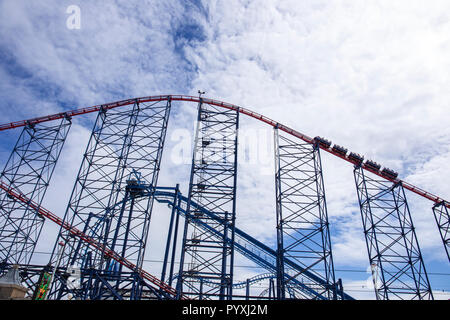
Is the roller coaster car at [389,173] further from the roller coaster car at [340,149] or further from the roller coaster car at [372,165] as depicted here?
the roller coaster car at [340,149]

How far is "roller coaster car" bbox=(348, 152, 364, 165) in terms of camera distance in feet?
66.0

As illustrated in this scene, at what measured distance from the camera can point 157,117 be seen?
1897 centimetres

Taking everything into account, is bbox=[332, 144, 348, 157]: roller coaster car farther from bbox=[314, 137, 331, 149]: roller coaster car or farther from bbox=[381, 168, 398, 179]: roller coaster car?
bbox=[381, 168, 398, 179]: roller coaster car

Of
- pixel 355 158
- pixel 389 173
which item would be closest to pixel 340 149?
pixel 355 158

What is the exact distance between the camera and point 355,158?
→ 20203 millimetres

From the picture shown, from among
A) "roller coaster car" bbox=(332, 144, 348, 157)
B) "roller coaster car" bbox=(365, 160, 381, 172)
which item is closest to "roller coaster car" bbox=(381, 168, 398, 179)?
"roller coaster car" bbox=(365, 160, 381, 172)

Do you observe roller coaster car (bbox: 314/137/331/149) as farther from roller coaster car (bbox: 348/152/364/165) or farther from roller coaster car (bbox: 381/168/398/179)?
roller coaster car (bbox: 381/168/398/179)

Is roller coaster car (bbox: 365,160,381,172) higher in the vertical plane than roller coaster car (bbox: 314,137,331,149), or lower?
lower

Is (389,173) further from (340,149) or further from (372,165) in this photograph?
(340,149)

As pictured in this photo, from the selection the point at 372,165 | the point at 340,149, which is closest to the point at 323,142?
the point at 340,149

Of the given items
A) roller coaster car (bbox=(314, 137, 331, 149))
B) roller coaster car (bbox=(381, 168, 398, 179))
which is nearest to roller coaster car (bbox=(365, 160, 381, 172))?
roller coaster car (bbox=(381, 168, 398, 179))
